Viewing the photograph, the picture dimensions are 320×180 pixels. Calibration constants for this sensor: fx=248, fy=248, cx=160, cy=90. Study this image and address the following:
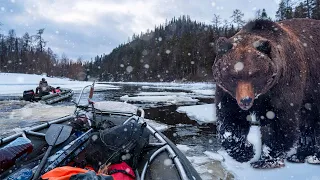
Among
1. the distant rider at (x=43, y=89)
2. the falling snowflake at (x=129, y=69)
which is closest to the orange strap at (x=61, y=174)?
→ the distant rider at (x=43, y=89)

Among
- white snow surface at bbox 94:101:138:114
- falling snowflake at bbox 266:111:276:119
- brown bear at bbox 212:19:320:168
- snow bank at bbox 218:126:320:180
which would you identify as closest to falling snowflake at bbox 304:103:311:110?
brown bear at bbox 212:19:320:168

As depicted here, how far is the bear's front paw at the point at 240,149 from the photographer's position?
374 cm

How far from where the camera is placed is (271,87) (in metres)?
2.88

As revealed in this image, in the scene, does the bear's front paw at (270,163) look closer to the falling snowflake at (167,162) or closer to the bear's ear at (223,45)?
the falling snowflake at (167,162)

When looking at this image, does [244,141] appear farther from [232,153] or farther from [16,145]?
[16,145]

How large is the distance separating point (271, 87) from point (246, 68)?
51cm

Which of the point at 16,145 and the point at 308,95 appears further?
the point at 308,95

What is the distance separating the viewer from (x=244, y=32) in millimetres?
3234

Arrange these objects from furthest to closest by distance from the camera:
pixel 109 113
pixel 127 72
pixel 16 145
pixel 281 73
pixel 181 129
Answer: pixel 127 72 < pixel 181 129 < pixel 109 113 < pixel 281 73 < pixel 16 145

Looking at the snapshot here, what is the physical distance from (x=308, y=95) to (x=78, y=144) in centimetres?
317

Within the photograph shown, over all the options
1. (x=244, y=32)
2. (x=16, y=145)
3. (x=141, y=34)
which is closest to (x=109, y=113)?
(x=16, y=145)

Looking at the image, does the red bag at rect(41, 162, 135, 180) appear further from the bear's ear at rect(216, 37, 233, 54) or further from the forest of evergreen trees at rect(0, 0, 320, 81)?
the forest of evergreen trees at rect(0, 0, 320, 81)

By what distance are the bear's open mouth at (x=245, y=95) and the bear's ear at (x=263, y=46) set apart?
0.44 metres

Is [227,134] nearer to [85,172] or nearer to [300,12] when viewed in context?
[85,172]
